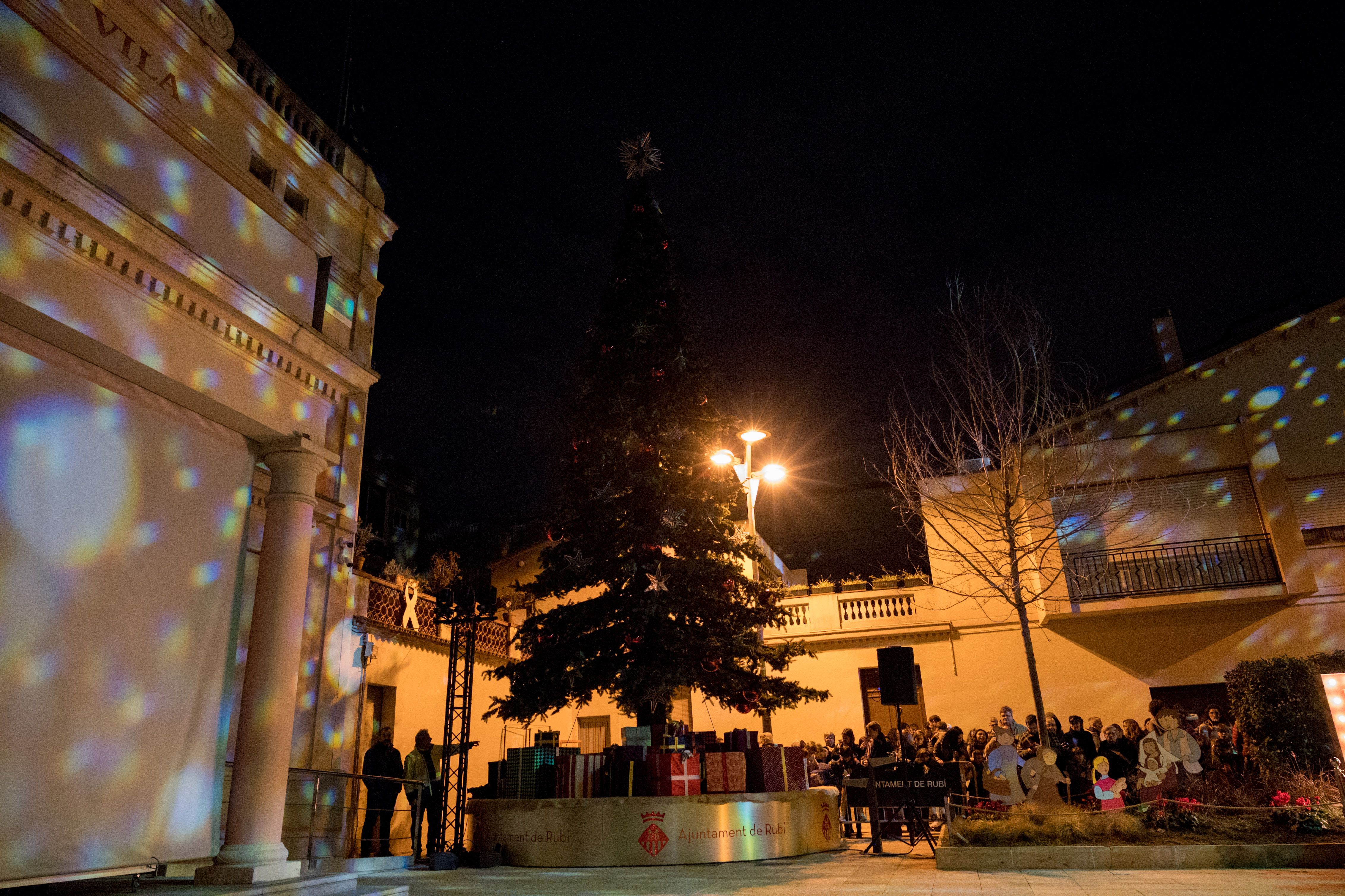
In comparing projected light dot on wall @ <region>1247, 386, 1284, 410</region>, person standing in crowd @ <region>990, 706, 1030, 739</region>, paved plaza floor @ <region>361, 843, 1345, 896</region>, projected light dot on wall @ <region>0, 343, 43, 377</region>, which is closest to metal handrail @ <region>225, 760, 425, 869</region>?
paved plaza floor @ <region>361, 843, 1345, 896</region>

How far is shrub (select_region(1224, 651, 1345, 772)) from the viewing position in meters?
11.3

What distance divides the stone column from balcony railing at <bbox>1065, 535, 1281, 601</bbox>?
16944 millimetres

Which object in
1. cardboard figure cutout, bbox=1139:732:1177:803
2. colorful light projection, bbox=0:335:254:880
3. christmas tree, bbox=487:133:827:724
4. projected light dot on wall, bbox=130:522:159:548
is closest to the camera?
colorful light projection, bbox=0:335:254:880

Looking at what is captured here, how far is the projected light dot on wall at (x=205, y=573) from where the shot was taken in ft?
18.6

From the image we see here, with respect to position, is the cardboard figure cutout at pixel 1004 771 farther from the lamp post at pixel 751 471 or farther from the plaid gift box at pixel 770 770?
the lamp post at pixel 751 471

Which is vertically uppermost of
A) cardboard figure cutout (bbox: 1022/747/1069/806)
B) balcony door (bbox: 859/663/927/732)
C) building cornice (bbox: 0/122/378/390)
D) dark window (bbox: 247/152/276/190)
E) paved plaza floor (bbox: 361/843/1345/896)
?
dark window (bbox: 247/152/276/190)

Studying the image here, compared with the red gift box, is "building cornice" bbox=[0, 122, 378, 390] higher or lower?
higher

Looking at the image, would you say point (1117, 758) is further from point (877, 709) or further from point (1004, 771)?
point (877, 709)

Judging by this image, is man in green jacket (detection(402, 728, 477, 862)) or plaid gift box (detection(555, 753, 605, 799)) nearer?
plaid gift box (detection(555, 753, 605, 799))

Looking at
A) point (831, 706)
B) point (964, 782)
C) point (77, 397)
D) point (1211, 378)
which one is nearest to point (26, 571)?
point (77, 397)

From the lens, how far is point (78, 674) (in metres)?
4.77

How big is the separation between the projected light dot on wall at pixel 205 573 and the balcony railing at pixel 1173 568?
1753 centimetres

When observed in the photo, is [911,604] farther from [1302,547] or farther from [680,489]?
[680,489]

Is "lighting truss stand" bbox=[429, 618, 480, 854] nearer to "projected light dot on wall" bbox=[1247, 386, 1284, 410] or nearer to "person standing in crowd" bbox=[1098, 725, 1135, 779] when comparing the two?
"person standing in crowd" bbox=[1098, 725, 1135, 779]
